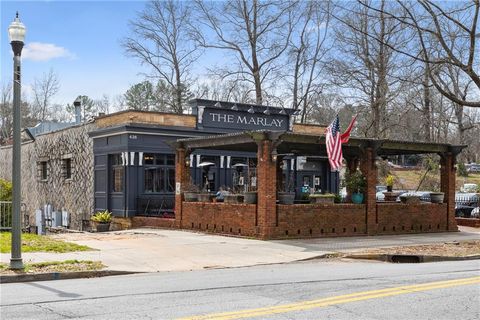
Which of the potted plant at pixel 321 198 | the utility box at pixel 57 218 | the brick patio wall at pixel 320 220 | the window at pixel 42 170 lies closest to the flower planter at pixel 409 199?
the brick patio wall at pixel 320 220

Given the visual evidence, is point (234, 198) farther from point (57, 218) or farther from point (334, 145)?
point (57, 218)

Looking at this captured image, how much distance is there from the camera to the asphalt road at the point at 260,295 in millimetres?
8039

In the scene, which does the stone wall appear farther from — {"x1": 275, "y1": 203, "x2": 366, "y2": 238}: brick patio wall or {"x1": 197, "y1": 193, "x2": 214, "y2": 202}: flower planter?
{"x1": 275, "y1": 203, "x2": 366, "y2": 238}: brick patio wall

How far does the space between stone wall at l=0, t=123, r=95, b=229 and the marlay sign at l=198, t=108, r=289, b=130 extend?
5882 mm

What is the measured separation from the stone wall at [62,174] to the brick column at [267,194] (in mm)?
13546

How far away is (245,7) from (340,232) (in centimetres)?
2947

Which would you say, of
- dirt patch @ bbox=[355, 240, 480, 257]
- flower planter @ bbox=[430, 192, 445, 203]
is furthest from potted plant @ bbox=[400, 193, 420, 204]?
dirt patch @ bbox=[355, 240, 480, 257]

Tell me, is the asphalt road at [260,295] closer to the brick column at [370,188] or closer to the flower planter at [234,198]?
the flower planter at [234,198]

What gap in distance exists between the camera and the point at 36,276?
39.5ft

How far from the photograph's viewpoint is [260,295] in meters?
9.54

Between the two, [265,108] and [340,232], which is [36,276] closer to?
[340,232]

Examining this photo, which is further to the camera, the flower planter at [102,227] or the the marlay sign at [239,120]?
the the marlay sign at [239,120]

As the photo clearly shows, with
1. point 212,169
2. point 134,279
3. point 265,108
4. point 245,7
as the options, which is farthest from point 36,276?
point 245,7

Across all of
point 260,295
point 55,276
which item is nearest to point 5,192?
point 55,276
